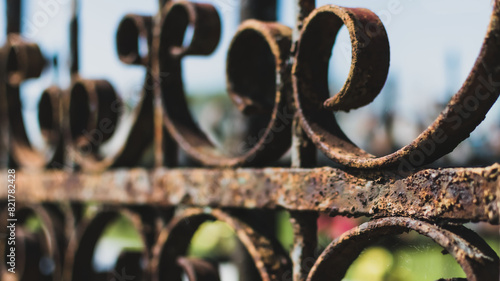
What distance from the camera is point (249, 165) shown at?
3.61 ft

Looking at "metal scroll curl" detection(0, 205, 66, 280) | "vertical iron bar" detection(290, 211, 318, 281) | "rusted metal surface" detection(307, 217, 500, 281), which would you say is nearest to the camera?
"rusted metal surface" detection(307, 217, 500, 281)

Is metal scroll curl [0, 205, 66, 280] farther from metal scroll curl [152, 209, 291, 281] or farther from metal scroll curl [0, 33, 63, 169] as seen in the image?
metal scroll curl [152, 209, 291, 281]

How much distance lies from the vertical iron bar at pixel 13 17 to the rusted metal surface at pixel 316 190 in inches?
30.9

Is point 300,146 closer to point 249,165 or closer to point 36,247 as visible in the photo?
point 249,165

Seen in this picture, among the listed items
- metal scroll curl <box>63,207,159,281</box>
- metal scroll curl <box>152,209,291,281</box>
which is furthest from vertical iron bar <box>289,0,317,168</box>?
metal scroll curl <box>63,207,159,281</box>

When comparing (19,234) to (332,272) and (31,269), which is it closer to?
(31,269)

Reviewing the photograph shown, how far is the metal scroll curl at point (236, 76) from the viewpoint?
→ 1.04m

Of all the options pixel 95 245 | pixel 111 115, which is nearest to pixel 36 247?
pixel 95 245

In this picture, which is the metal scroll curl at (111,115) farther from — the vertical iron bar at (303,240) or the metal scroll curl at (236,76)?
the vertical iron bar at (303,240)

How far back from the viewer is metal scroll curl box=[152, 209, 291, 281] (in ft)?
3.42

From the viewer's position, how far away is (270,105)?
1.11m

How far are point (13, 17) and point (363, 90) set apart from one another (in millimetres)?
1583

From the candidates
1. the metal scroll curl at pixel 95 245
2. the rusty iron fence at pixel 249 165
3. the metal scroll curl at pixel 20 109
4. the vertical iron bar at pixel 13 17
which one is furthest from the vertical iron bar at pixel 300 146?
the vertical iron bar at pixel 13 17

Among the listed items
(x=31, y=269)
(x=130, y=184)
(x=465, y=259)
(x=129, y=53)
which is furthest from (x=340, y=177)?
(x=31, y=269)
